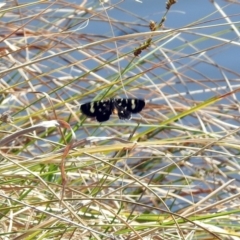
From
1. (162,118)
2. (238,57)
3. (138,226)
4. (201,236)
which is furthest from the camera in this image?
(238,57)

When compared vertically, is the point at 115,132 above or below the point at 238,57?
above

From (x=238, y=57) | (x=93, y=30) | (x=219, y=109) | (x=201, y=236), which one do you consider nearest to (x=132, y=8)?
(x=93, y=30)

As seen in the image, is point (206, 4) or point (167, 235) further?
point (206, 4)

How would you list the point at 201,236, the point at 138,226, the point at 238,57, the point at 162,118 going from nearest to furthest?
the point at 138,226 < the point at 201,236 < the point at 162,118 < the point at 238,57

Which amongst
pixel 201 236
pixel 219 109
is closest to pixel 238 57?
pixel 219 109

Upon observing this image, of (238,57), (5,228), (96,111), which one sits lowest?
(238,57)

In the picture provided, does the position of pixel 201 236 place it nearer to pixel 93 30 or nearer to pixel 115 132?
pixel 115 132
